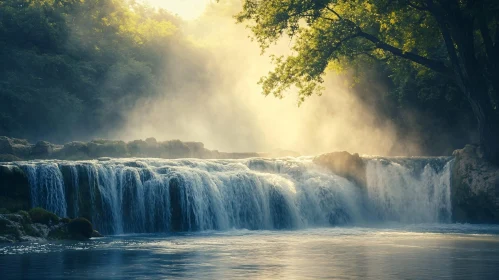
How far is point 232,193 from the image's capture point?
3741 centimetres

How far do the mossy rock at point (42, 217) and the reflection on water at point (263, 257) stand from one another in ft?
6.07

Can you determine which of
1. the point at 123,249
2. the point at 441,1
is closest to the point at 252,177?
the point at 441,1

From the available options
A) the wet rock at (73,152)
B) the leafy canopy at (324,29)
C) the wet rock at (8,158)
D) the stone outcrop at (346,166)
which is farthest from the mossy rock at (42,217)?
the stone outcrop at (346,166)

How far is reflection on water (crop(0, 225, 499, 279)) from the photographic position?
18.0 m

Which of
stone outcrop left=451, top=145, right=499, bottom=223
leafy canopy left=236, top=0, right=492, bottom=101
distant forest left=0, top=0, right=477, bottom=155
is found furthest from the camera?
distant forest left=0, top=0, right=477, bottom=155

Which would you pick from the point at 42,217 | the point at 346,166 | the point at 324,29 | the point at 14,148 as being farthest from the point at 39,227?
the point at 346,166

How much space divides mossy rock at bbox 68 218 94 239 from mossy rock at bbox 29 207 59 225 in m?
0.60

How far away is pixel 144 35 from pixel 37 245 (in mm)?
66252

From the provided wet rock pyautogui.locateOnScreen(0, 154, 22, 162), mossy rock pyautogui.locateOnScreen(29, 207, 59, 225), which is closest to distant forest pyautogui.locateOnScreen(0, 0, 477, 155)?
wet rock pyautogui.locateOnScreen(0, 154, 22, 162)

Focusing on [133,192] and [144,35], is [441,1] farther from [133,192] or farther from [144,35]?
[144,35]

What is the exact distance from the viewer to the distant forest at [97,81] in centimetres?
5247

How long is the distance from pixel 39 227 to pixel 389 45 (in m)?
18.3

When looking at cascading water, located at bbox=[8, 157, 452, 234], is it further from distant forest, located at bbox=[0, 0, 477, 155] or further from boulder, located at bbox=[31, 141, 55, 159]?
boulder, located at bbox=[31, 141, 55, 159]

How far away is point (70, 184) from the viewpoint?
32.7 metres
